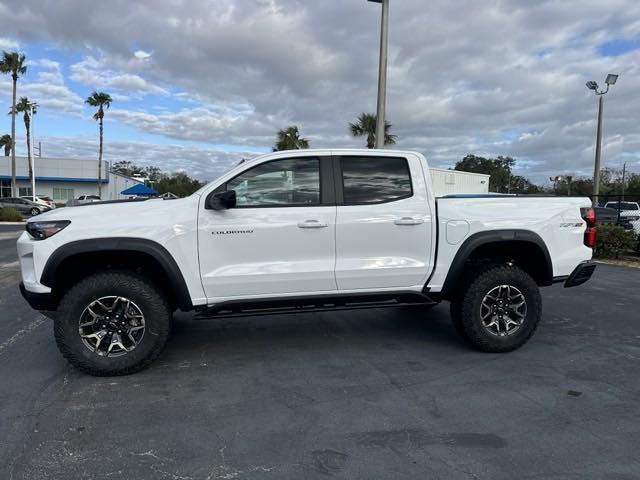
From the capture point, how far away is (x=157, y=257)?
13.8ft

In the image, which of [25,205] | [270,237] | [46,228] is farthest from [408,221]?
[25,205]

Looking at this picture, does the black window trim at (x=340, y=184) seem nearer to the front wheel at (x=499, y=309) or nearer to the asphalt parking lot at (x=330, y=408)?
the front wheel at (x=499, y=309)

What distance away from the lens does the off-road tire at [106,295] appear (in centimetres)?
413

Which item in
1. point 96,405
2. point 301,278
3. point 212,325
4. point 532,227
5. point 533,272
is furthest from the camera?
point 212,325

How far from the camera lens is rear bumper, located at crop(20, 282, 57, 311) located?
4.18 meters

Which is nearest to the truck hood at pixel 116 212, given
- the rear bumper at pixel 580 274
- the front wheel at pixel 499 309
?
the front wheel at pixel 499 309

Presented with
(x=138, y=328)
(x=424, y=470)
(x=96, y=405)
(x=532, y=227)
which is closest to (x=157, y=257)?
(x=138, y=328)

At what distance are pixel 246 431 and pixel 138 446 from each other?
67cm

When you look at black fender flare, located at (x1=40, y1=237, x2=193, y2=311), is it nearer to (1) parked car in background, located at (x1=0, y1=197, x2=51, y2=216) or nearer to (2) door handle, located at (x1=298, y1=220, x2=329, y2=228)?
(2) door handle, located at (x1=298, y1=220, x2=329, y2=228)

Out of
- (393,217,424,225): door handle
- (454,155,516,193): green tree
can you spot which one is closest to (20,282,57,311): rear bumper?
(393,217,424,225): door handle

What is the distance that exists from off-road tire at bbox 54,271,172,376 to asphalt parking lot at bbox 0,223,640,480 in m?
0.15

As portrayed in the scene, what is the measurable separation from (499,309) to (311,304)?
184 centimetres

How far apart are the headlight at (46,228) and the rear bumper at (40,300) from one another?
18.5 inches

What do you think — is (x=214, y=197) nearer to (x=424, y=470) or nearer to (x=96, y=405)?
(x=96, y=405)
